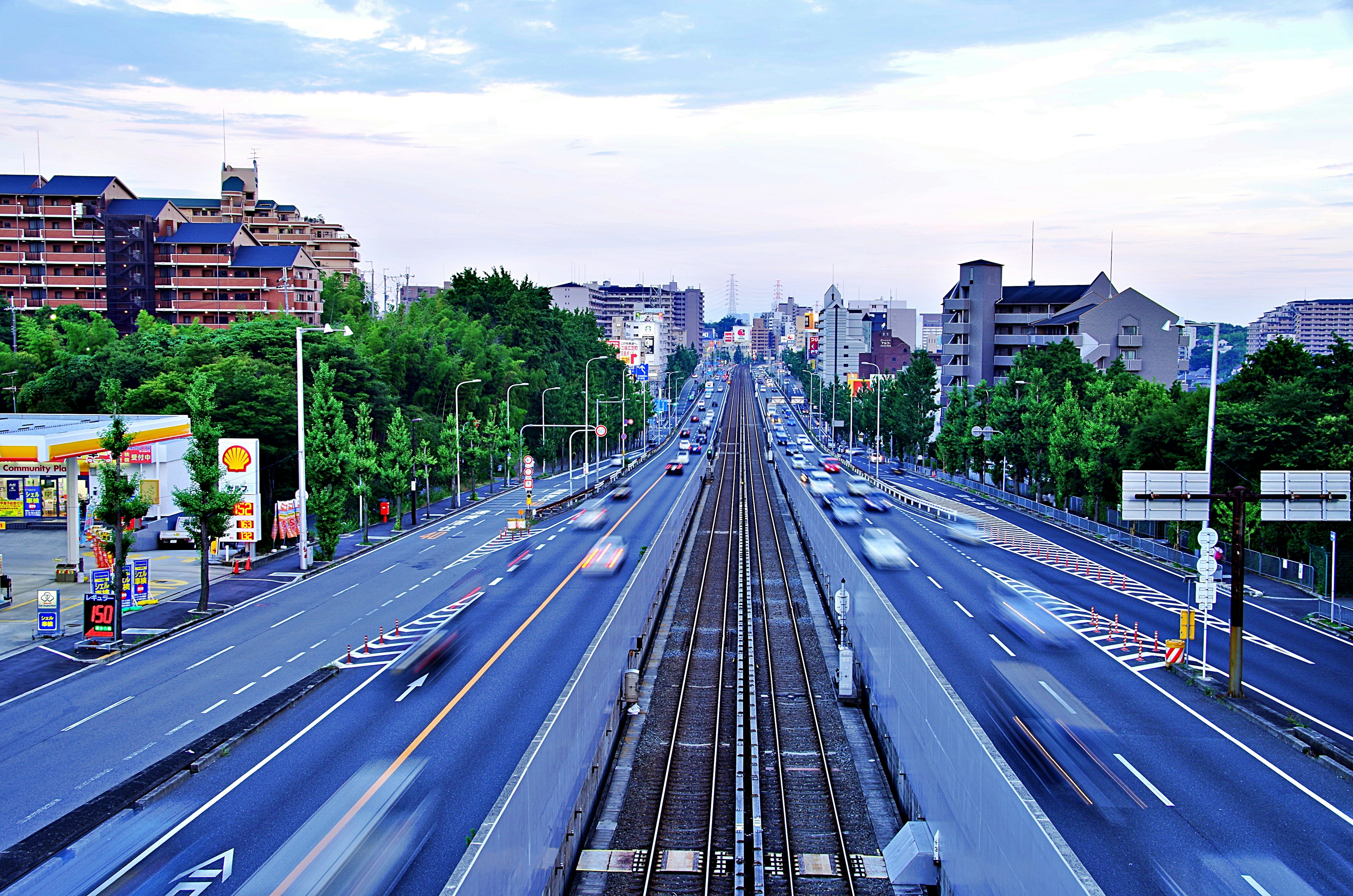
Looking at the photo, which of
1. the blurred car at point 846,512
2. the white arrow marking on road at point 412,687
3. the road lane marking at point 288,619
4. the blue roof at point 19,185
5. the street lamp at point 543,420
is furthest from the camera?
the street lamp at point 543,420

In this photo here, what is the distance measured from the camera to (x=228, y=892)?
15.9 m

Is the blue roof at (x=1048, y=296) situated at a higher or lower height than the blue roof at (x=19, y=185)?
lower

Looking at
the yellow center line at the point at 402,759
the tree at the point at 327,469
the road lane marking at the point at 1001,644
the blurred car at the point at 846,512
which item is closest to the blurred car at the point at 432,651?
the yellow center line at the point at 402,759

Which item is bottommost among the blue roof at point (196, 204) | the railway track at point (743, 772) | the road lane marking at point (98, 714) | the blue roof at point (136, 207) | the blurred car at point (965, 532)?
the railway track at point (743, 772)

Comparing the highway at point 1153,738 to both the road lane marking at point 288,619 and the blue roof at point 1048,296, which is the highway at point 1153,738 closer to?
the road lane marking at point 288,619

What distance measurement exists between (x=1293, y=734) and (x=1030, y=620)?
12459 mm

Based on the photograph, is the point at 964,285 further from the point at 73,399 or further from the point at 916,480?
the point at 73,399

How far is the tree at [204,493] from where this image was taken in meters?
36.5

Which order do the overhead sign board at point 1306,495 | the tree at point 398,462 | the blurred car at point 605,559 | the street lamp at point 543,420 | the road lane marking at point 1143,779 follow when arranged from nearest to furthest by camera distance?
the road lane marking at point 1143,779, the overhead sign board at point 1306,495, the blurred car at point 605,559, the tree at point 398,462, the street lamp at point 543,420

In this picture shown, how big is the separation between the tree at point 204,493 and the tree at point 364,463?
47.0 feet

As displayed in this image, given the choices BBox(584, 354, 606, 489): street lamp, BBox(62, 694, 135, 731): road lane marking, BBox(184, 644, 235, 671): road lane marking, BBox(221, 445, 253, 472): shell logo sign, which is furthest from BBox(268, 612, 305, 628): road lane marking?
BBox(584, 354, 606, 489): street lamp

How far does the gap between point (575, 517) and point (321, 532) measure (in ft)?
80.7

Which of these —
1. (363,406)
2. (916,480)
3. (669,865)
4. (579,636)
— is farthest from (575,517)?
(669,865)

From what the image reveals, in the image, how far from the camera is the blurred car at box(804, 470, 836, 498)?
76.8 meters
